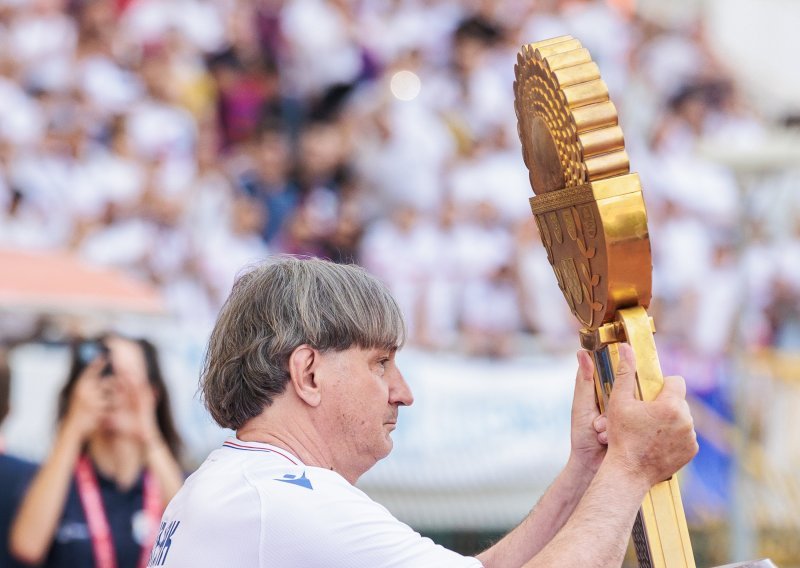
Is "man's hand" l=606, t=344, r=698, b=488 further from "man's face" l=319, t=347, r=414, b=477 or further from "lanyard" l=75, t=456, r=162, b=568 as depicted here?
"lanyard" l=75, t=456, r=162, b=568

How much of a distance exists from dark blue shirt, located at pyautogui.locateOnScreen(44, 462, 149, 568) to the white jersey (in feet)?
Answer: 6.79

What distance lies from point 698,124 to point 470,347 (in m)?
4.48

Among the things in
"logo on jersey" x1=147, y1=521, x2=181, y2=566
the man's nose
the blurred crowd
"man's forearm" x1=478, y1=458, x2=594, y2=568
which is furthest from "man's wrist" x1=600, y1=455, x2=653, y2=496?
the blurred crowd

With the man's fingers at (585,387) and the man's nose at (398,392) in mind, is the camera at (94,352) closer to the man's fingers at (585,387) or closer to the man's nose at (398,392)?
the man's nose at (398,392)

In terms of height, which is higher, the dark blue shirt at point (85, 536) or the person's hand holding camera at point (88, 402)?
the person's hand holding camera at point (88, 402)

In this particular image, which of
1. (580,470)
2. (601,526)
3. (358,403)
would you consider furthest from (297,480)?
(580,470)

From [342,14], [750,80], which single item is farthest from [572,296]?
[750,80]

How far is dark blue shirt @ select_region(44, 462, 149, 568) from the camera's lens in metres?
4.34

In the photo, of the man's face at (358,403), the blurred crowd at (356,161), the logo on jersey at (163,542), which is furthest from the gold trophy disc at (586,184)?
the blurred crowd at (356,161)

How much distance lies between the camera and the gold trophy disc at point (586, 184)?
2.24m

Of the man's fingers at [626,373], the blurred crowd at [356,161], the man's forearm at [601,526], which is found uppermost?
the blurred crowd at [356,161]

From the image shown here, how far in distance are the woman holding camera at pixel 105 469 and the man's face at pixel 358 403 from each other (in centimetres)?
213

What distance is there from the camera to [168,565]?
2350 millimetres

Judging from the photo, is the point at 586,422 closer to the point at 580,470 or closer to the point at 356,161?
the point at 580,470
